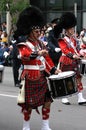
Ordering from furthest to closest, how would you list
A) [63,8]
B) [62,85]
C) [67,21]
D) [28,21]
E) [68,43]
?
[63,8] < [68,43] < [67,21] < [62,85] < [28,21]

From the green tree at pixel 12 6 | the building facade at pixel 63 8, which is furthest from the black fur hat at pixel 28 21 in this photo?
the building facade at pixel 63 8

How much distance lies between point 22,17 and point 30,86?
99 centimetres

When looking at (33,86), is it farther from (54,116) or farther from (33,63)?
(54,116)

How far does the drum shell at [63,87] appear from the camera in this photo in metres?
7.53

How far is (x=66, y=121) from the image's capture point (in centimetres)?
888

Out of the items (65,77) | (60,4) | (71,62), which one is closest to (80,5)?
(60,4)

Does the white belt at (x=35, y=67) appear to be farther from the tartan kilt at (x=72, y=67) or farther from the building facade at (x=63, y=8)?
the building facade at (x=63, y=8)

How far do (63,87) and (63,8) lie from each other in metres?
24.6

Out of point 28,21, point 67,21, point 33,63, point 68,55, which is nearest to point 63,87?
point 33,63

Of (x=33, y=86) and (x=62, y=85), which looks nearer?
(x=33, y=86)

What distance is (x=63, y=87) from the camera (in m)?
7.62

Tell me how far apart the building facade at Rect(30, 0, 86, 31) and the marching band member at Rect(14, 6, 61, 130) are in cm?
2320

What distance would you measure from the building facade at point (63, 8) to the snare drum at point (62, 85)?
22910mm

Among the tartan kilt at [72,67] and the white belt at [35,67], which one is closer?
the white belt at [35,67]
